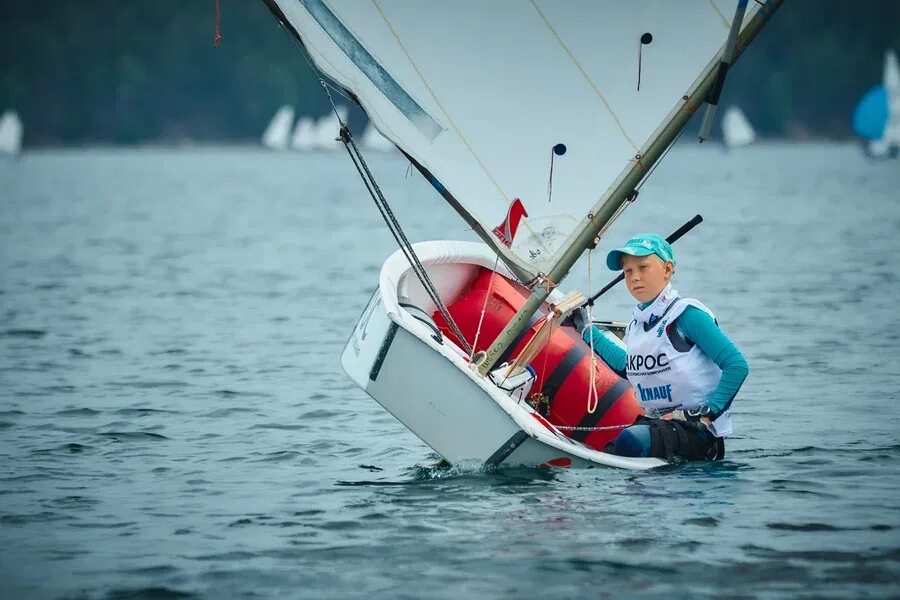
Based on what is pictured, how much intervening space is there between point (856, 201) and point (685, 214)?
5.24 meters

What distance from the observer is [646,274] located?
7602mm

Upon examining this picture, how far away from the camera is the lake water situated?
21.0 feet

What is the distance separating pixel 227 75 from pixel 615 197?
13355cm

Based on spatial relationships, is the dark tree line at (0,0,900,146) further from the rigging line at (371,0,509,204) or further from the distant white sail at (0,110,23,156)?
the rigging line at (371,0,509,204)

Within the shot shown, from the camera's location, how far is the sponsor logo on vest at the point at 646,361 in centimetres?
757

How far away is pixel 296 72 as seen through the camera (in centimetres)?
13625

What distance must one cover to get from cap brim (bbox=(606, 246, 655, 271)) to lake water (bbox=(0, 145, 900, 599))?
112 centimetres

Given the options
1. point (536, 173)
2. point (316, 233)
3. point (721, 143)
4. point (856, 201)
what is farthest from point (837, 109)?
point (536, 173)

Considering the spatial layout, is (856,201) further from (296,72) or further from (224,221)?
(296,72)

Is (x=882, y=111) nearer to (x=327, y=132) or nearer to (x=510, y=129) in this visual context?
(x=327, y=132)

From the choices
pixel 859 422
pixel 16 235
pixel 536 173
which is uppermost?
pixel 536 173

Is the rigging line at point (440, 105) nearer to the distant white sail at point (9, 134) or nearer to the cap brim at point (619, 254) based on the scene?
the cap brim at point (619, 254)

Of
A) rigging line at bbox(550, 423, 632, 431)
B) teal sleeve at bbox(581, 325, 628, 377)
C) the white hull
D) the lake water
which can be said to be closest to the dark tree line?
the lake water

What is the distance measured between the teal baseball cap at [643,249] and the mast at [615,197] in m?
0.16
